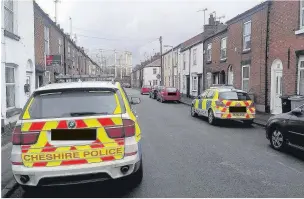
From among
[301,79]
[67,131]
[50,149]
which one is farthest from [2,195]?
[301,79]

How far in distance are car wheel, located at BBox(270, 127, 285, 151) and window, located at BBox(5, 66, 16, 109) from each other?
9.20 m

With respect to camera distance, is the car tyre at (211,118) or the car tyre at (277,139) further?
the car tyre at (211,118)

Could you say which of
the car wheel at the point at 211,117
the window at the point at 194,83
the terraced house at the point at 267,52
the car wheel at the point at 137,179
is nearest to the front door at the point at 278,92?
the terraced house at the point at 267,52

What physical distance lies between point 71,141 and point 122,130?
0.70 m

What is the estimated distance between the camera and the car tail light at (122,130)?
3969 millimetres

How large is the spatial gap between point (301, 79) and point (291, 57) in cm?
115

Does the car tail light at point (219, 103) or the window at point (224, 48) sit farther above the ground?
the window at point (224, 48)

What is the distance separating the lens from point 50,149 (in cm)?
385

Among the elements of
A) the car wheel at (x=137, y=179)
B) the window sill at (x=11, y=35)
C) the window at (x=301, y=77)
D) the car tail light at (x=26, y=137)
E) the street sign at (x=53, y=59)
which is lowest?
the car wheel at (x=137, y=179)

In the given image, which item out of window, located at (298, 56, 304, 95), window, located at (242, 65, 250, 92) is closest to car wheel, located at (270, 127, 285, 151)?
window, located at (298, 56, 304, 95)

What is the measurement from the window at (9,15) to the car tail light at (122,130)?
8502 millimetres

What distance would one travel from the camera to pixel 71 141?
3887mm

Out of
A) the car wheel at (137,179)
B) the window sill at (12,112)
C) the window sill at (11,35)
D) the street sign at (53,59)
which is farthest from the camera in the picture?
the street sign at (53,59)

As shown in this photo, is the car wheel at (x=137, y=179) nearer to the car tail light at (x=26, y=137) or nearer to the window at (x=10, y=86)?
the car tail light at (x=26, y=137)
